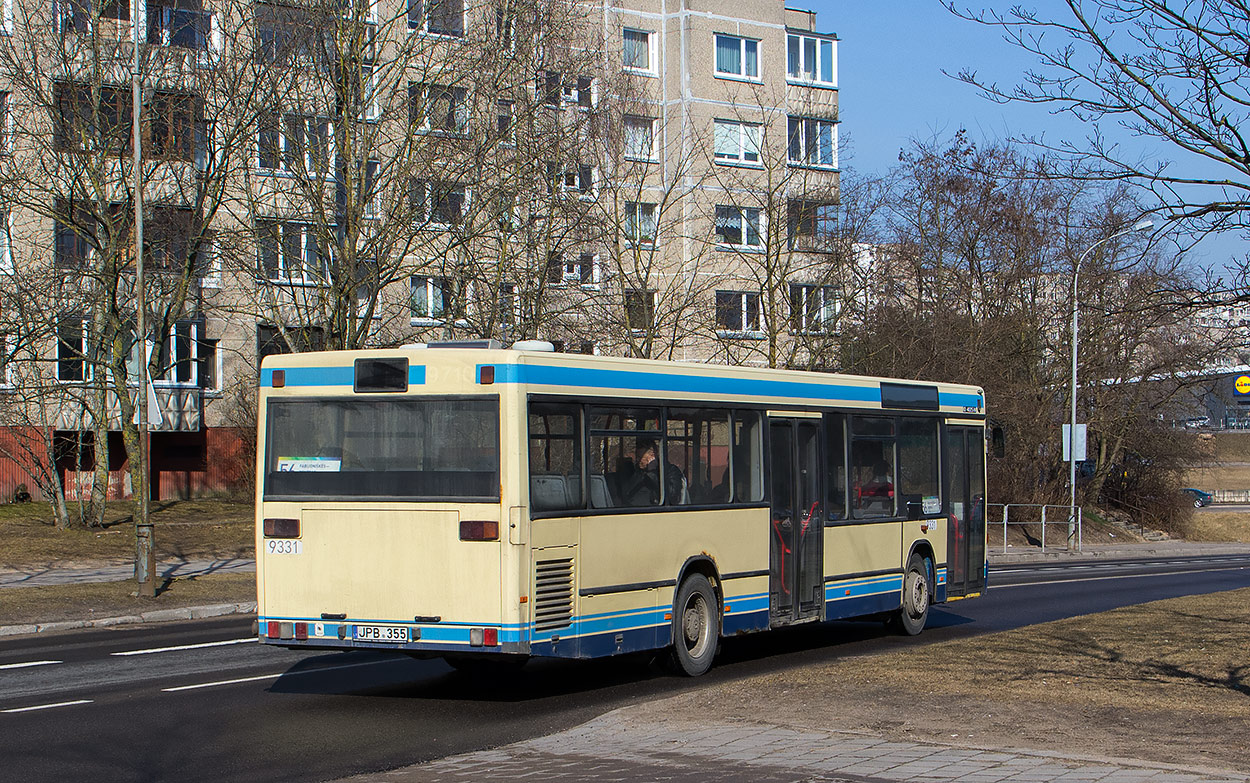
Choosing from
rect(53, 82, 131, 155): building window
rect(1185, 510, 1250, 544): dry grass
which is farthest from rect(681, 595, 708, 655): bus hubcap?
rect(1185, 510, 1250, 544): dry grass

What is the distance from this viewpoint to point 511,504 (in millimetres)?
10953

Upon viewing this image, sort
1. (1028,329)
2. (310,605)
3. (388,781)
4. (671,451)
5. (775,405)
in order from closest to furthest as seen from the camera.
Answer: (388,781) → (310,605) → (671,451) → (775,405) → (1028,329)

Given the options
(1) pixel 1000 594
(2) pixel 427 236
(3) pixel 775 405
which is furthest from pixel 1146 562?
(3) pixel 775 405

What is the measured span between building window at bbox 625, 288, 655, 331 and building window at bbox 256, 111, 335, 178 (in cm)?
1007

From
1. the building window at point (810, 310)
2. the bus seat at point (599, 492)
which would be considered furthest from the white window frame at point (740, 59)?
the bus seat at point (599, 492)

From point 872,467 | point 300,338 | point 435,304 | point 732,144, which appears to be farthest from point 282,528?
point 732,144

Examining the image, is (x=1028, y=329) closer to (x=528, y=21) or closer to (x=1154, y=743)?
(x=528, y=21)

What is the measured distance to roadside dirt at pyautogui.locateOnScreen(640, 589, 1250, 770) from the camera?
882cm

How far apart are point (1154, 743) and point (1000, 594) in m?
15.2

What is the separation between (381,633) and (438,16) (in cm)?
1853

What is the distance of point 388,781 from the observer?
836 centimetres

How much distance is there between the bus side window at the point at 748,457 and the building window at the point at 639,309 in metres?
19.7

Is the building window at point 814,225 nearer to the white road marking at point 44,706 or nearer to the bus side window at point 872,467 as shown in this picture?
the bus side window at point 872,467

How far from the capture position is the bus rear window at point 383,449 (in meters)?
11.1
